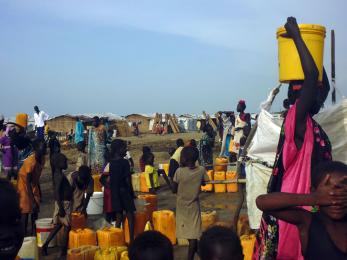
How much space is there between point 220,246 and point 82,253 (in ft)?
10.9

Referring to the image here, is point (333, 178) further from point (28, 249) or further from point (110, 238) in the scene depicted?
point (110, 238)

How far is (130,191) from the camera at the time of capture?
6707mm

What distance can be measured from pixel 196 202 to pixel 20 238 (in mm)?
3838

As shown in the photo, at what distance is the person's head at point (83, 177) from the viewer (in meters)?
6.63

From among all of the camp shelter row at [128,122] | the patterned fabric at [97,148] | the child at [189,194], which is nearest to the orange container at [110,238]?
the child at [189,194]

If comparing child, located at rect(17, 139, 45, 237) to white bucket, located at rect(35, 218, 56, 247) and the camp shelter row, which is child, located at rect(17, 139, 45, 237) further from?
the camp shelter row

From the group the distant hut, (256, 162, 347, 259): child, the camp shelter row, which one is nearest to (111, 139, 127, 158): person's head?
(256, 162, 347, 259): child

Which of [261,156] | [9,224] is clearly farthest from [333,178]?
[261,156]

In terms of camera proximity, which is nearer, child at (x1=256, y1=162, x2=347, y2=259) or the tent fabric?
child at (x1=256, y1=162, x2=347, y2=259)

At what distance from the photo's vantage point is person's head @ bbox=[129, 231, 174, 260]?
256 cm

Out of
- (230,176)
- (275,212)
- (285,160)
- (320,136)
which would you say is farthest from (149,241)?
(230,176)

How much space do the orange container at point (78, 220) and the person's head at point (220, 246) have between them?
15.1 feet

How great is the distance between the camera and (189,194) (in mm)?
5613

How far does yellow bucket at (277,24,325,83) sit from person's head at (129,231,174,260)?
1.64m
